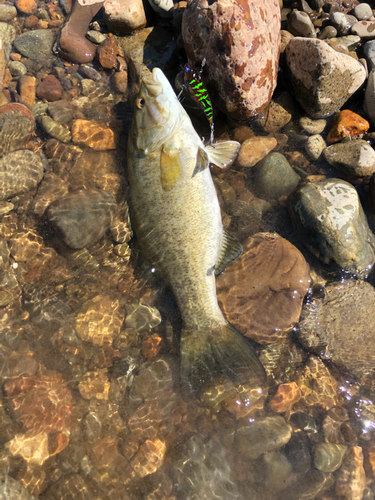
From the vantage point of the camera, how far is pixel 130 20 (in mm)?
4578

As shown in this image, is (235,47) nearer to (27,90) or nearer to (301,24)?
(301,24)

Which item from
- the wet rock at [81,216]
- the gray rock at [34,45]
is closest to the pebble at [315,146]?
the wet rock at [81,216]

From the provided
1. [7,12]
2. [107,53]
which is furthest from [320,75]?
[7,12]

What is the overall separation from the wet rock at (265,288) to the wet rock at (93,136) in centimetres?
237

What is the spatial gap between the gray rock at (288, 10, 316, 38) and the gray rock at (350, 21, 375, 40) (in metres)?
0.63

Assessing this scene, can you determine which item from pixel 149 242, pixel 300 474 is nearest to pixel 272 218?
pixel 149 242

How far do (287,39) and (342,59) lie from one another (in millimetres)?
825

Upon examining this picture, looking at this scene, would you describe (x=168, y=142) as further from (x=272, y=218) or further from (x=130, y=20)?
(x=130, y=20)

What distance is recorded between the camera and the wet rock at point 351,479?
3.05 metres

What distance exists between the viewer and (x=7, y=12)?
195 inches

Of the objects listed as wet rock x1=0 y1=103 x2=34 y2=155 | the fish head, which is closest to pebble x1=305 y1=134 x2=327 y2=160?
the fish head

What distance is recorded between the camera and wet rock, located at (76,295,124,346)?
374 centimetres

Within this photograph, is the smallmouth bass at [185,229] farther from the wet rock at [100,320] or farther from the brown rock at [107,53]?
the brown rock at [107,53]

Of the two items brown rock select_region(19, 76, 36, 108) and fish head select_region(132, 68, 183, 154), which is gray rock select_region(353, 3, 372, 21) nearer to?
fish head select_region(132, 68, 183, 154)
